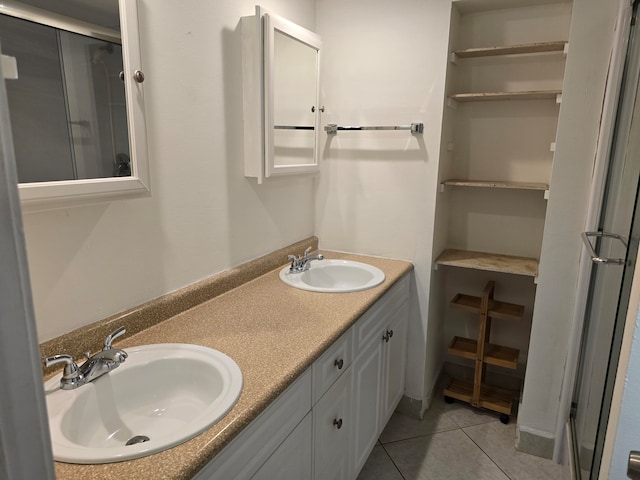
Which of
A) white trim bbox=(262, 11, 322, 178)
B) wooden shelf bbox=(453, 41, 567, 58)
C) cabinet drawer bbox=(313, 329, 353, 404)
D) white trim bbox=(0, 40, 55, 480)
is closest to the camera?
white trim bbox=(0, 40, 55, 480)

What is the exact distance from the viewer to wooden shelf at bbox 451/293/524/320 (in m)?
2.26

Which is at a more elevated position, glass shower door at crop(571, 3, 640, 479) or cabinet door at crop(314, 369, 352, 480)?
glass shower door at crop(571, 3, 640, 479)

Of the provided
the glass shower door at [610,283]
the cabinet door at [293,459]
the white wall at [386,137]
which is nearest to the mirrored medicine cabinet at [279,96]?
the white wall at [386,137]

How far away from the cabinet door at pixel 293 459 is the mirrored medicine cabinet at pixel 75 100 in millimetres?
768

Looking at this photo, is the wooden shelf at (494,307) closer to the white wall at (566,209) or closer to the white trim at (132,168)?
the white wall at (566,209)

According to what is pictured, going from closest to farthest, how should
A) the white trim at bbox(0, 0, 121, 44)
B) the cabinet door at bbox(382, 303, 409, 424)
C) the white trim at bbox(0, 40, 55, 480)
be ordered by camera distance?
the white trim at bbox(0, 40, 55, 480) < the white trim at bbox(0, 0, 121, 44) < the cabinet door at bbox(382, 303, 409, 424)

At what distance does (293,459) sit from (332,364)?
31 cm

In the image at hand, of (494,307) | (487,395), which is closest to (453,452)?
(487,395)

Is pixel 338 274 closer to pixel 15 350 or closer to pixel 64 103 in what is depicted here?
pixel 64 103

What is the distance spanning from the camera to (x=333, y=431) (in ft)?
4.86

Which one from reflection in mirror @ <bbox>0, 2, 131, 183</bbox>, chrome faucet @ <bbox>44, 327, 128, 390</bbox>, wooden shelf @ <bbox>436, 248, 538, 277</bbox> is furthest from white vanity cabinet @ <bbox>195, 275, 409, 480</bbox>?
reflection in mirror @ <bbox>0, 2, 131, 183</bbox>

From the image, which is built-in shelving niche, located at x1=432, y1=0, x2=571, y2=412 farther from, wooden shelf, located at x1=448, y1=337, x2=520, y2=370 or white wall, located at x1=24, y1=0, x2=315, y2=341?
white wall, located at x1=24, y1=0, x2=315, y2=341

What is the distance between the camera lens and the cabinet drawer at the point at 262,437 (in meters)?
0.91

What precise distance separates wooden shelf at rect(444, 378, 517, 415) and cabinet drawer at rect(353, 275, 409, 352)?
2.21 feet
